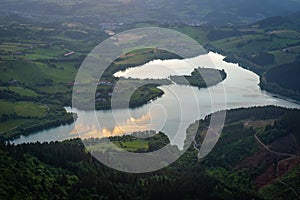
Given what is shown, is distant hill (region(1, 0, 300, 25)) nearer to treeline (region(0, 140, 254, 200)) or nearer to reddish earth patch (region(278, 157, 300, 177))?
treeline (region(0, 140, 254, 200))

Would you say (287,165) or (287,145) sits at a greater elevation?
(287,145)

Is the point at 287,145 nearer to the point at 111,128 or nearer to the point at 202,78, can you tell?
the point at 111,128

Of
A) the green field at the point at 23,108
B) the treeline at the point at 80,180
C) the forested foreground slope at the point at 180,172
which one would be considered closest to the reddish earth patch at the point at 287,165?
the forested foreground slope at the point at 180,172

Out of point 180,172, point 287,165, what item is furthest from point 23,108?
point 287,165

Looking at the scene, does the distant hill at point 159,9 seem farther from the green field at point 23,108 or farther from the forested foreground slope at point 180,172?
the forested foreground slope at point 180,172

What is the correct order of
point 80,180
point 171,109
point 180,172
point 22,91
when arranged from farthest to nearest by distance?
point 22,91, point 171,109, point 180,172, point 80,180

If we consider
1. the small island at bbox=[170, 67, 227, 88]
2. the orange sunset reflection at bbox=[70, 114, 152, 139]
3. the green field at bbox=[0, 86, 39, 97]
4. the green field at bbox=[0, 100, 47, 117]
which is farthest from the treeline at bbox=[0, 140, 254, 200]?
the small island at bbox=[170, 67, 227, 88]
